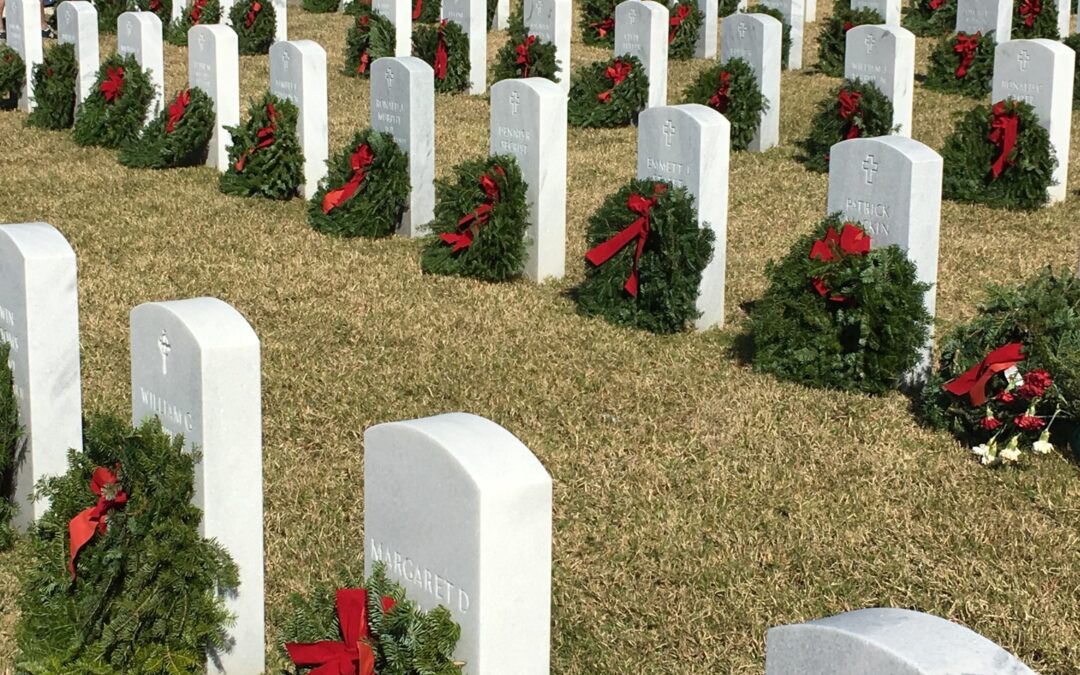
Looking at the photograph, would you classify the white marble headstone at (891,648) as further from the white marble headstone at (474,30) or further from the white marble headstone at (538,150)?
the white marble headstone at (474,30)

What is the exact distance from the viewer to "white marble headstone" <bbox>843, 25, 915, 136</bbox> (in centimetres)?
1299

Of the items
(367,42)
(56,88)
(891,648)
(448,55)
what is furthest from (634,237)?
(367,42)

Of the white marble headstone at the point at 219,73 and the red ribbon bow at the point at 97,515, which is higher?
the white marble headstone at the point at 219,73

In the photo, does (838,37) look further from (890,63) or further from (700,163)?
(700,163)

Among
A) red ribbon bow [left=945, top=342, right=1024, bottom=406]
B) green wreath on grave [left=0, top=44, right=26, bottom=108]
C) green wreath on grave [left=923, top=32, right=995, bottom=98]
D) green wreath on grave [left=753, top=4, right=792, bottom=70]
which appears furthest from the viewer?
green wreath on grave [left=753, top=4, right=792, bottom=70]

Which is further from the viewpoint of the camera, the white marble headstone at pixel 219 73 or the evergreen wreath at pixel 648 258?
the white marble headstone at pixel 219 73

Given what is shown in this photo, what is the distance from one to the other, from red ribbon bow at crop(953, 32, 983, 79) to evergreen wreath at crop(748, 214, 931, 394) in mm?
8802

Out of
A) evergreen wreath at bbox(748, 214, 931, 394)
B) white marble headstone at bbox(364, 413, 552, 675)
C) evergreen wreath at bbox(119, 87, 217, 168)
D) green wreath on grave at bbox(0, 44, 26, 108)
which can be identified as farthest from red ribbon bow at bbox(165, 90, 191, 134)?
white marble headstone at bbox(364, 413, 552, 675)

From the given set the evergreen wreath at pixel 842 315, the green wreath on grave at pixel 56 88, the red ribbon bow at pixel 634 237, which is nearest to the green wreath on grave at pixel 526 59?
the green wreath on grave at pixel 56 88

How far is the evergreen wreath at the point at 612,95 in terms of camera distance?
15.0 meters

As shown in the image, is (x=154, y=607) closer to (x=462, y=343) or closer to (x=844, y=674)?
(x=844, y=674)

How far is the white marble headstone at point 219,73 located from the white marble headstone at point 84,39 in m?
1.96

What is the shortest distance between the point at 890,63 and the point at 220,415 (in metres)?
9.46

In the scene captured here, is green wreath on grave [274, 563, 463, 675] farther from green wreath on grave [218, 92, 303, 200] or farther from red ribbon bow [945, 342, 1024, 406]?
green wreath on grave [218, 92, 303, 200]
